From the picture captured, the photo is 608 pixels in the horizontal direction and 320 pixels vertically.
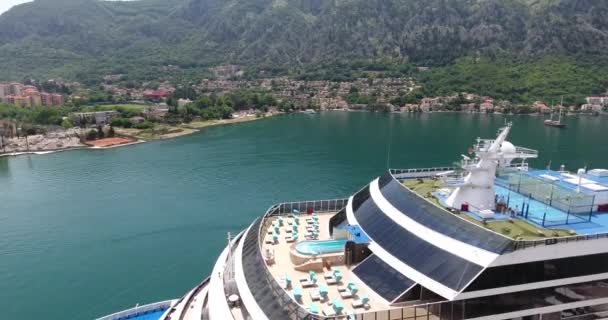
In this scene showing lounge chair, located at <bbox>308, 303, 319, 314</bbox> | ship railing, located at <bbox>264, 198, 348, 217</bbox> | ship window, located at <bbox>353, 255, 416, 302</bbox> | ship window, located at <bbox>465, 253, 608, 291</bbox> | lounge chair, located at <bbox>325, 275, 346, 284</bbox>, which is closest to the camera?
lounge chair, located at <bbox>308, 303, 319, 314</bbox>

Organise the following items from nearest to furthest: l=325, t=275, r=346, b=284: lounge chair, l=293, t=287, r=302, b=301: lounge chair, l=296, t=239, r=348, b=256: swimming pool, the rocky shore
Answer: l=293, t=287, r=302, b=301: lounge chair
l=325, t=275, r=346, b=284: lounge chair
l=296, t=239, r=348, b=256: swimming pool
the rocky shore

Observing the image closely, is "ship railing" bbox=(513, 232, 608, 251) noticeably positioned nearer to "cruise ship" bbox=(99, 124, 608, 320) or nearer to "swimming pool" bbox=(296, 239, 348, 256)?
"cruise ship" bbox=(99, 124, 608, 320)

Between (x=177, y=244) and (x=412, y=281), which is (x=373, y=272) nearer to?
(x=412, y=281)

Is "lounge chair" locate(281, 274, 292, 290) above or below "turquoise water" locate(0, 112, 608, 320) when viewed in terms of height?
above

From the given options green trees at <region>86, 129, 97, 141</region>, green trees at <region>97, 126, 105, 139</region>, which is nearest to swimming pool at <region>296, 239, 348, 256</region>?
green trees at <region>86, 129, 97, 141</region>

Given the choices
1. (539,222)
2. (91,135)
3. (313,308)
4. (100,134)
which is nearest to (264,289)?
A: (313,308)

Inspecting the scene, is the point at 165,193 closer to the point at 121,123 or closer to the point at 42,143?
the point at 42,143
